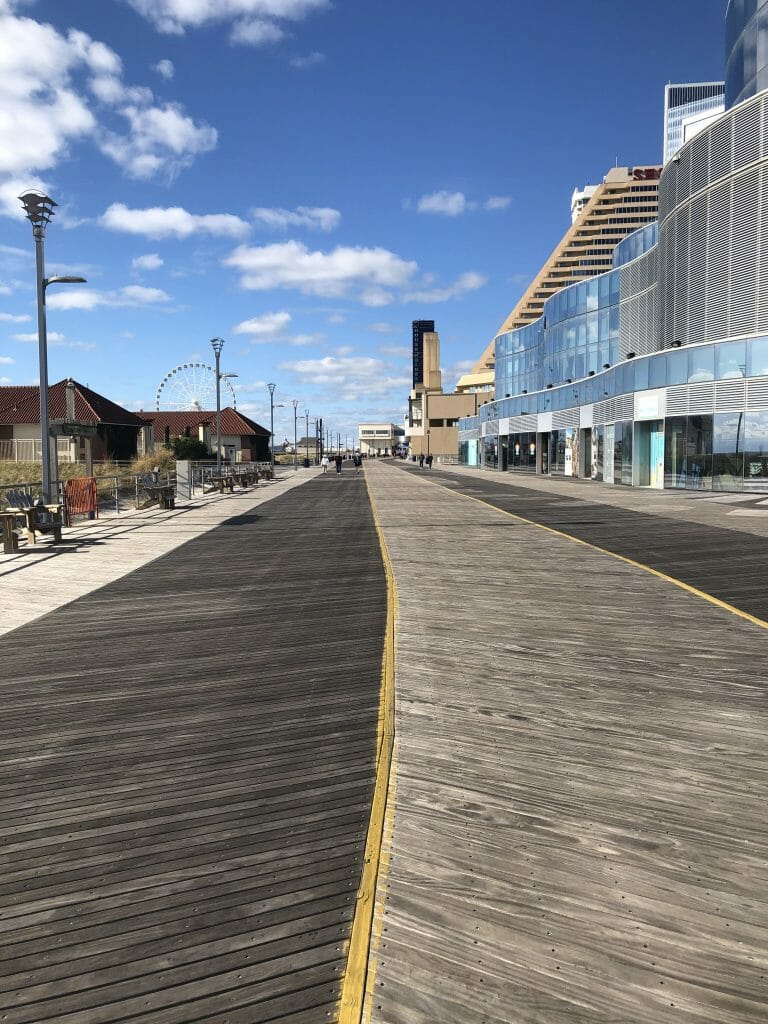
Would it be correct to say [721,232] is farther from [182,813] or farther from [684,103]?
[684,103]

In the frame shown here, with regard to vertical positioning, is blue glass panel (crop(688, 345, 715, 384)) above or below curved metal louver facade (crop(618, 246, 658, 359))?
below

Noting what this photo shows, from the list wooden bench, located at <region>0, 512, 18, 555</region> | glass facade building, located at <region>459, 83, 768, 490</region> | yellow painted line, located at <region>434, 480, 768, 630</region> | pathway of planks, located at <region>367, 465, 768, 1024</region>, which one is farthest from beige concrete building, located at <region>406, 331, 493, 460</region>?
pathway of planks, located at <region>367, 465, 768, 1024</region>

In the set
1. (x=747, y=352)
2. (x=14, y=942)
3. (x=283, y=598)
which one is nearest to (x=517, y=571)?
(x=283, y=598)

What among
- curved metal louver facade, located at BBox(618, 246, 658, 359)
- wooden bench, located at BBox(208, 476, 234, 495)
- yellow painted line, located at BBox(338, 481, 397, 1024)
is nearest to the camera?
yellow painted line, located at BBox(338, 481, 397, 1024)

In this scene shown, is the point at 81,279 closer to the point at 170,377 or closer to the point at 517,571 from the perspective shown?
the point at 517,571

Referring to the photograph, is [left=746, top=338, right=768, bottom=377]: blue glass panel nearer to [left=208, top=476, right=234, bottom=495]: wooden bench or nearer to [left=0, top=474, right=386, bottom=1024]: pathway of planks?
[left=208, top=476, right=234, bottom=495]: wooden bench

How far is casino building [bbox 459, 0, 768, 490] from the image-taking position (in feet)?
101

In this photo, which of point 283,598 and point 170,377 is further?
point 170,377

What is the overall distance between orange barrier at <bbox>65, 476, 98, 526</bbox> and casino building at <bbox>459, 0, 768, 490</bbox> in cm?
2510

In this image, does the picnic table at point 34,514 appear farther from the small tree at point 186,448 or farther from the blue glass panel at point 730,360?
the small tree at point 186,448

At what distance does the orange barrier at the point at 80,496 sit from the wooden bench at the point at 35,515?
11.2 ft

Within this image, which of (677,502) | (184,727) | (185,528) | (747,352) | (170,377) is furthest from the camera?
(170,377)

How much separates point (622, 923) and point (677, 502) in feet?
87.4

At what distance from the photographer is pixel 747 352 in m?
30.8
